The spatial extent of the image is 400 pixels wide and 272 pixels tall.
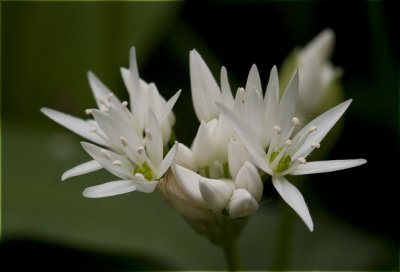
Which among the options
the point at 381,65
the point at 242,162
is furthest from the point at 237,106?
the point at 381,65

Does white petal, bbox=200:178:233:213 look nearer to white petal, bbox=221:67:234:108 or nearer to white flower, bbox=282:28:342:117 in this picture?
white petal, bbox=221:67:234:108

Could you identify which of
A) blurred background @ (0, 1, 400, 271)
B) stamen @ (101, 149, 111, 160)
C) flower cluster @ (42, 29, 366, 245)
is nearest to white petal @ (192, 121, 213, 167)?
flower cluster @ (42, 29, 366, 245)

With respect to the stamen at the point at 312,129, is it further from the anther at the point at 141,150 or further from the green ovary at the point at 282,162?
the anther at the point at 141,150

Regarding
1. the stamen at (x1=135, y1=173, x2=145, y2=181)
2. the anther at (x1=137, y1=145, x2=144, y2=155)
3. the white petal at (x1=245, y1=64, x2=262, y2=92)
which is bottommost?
the stamen at (x1=135, y1=173, x2=145, y2=181)

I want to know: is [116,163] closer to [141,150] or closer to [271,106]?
[141,150]

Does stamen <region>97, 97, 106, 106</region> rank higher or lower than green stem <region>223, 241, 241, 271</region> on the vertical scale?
higher

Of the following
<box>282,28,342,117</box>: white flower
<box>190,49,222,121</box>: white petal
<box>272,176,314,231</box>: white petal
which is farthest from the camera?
<box>282,28,342,117</box>: white flower
